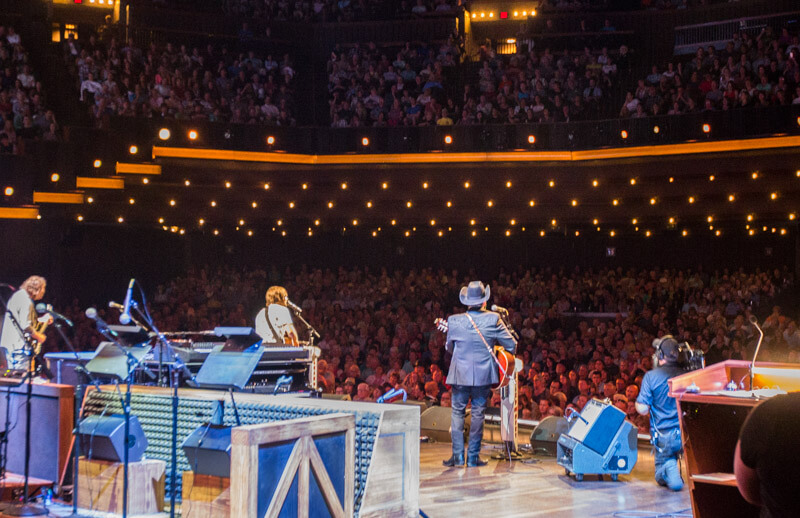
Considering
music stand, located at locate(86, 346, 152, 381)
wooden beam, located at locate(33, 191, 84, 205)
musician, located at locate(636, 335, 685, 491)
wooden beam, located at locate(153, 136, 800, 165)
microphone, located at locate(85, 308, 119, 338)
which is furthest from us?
wooden beam, located at locate(33, 191, 84, 205)

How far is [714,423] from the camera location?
4090mm

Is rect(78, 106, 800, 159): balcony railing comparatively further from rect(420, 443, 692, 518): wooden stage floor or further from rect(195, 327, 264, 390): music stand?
rect(195, 327, 264, 390): music stand

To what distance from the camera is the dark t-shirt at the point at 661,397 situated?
555cm

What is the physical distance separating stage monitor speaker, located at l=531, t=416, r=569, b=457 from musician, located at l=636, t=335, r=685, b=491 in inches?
45.2

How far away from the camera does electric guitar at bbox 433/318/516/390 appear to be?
6441 millimetres

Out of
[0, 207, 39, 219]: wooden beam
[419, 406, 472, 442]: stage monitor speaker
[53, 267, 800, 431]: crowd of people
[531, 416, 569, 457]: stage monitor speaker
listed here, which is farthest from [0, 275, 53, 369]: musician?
[0, 207, 39, 219]: wooden beam

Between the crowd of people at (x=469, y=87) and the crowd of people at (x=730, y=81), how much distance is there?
0.93 meters

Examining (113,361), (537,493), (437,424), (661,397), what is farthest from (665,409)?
(113,361)

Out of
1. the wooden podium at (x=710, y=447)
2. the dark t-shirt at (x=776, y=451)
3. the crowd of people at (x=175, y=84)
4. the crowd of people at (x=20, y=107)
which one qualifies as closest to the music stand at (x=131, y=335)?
the wooden podium at (x=710, y=447)

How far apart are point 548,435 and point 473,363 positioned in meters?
1.05

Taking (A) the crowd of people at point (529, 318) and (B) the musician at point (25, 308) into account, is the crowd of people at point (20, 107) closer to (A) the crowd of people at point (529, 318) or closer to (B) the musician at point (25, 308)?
(A) the crowd of people at point (529, 318)

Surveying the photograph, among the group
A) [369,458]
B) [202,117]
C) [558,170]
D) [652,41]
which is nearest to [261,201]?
[202,117]

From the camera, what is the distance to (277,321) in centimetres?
721

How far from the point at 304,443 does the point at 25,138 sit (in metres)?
9.71
